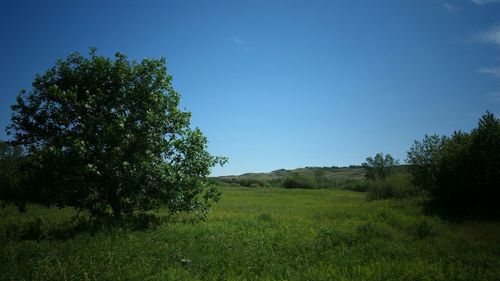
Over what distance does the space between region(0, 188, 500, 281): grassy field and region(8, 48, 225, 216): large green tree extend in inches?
98.8

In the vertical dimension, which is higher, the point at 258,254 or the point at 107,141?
the point at 107,141

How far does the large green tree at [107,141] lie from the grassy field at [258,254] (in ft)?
8.24

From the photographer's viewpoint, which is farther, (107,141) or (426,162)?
(426,162)

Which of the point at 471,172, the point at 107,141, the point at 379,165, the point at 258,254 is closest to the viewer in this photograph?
the point at 258,254

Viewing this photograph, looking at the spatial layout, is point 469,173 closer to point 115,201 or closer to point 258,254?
point 258,254

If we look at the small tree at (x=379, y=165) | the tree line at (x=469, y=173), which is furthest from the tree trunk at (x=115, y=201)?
the small tree at (x=379, y=165)

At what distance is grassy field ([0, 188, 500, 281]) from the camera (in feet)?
36.3

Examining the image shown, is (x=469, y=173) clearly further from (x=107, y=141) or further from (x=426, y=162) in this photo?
(x=107, y=141)

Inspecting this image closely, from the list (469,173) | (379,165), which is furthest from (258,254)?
(379,165)

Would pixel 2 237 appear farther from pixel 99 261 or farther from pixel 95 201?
pixel 99 261

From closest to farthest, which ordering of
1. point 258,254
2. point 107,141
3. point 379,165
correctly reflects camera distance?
point 258,254, point 107,141, point 379,165

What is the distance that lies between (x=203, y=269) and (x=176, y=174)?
956 centimetres

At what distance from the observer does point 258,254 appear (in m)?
13.7

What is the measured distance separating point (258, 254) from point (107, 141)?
10.9 m
